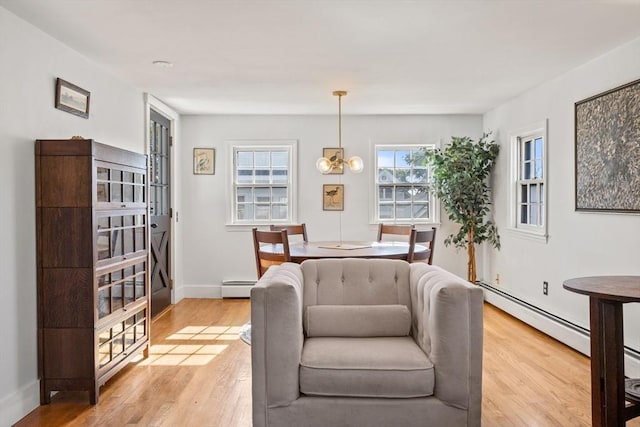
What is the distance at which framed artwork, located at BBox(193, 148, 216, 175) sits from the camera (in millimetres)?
6508

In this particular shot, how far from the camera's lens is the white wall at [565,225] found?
3.67 meters

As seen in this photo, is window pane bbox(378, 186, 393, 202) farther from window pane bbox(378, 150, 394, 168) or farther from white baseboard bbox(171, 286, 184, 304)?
white baseboard bbox(171, 286, 184, 304)

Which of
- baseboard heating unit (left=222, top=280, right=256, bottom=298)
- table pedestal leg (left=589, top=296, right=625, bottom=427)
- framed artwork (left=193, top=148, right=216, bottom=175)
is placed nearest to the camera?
table pedestal leg (left=589, top=296, right=625, bottom=427)

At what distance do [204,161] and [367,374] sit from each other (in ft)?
15.3

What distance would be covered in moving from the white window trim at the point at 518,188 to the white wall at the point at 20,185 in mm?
4106

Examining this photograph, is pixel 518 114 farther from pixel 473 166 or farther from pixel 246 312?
pixel 246 312

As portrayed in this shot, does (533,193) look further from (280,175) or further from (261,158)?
(261,158)

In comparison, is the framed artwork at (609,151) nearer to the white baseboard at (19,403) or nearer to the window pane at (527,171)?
the window pane at (527,171)

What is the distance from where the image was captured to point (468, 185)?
5.95 metres

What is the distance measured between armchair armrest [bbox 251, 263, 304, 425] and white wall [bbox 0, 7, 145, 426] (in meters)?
1.50

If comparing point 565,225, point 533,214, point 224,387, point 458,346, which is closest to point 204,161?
point 224,387

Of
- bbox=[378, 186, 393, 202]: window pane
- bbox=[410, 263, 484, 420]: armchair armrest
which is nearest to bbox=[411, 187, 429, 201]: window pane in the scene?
bbox=[378, 186, 393, 202]: window pane

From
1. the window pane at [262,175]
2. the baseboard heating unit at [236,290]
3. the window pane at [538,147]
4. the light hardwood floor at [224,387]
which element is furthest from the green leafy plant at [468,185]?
the baseboard heating unit at [236,290]

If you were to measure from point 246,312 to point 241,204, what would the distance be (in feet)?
4.98
